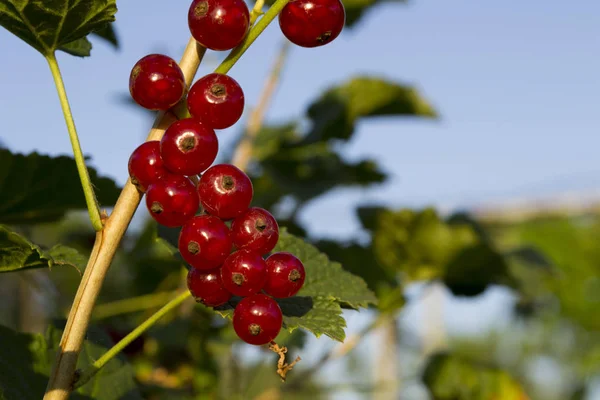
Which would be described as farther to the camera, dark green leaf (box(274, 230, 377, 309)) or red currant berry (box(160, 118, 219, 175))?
dark green leaf (box(274, 230, 377, 309))

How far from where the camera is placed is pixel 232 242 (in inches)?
32.2

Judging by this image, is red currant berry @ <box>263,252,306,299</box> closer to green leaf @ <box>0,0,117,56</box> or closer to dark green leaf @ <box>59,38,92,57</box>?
green leaf @ <box>0,0,117,56</box>

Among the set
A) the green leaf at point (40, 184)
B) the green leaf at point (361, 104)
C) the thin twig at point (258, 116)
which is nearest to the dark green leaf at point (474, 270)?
the green leaf at point (361, 104)

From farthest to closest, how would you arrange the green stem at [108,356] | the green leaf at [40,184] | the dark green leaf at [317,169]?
the dark green leaf at [317,169]
the green leaf at [40,184]
the green stem at [108,356]

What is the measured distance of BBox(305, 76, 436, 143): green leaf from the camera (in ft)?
Answer: 8.67

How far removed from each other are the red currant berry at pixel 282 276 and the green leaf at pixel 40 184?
1.52ft

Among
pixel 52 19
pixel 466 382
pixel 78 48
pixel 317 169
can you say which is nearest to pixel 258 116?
pixel 317 169

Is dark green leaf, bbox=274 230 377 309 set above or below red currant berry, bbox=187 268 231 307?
below

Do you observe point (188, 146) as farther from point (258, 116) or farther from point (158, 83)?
point (258, 116)

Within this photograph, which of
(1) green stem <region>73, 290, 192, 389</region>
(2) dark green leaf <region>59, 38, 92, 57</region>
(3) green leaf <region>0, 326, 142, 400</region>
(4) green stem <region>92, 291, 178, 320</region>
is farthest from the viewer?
(4) green stem <region>92, 291, 178, 320</region>

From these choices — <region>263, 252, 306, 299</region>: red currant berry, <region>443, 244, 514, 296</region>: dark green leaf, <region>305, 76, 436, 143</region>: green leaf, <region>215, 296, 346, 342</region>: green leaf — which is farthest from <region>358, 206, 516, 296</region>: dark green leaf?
<region>263, 252, 306, 299</region>: red currant berry

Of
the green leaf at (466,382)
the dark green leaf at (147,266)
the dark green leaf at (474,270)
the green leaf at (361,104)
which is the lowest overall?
the green leaf at (466,382)

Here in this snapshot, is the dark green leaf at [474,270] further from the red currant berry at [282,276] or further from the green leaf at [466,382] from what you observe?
the red currant berry at [282,276]

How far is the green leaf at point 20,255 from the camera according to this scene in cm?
78
